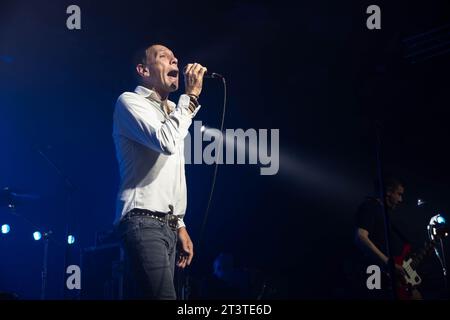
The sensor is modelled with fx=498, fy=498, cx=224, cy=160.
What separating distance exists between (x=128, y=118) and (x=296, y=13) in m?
4.36

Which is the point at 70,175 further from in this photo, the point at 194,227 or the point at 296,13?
the point at 296,13

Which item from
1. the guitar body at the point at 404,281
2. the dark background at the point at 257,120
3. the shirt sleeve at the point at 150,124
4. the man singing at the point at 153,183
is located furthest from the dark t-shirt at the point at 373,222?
the shirt sleeve at the point at 150,124

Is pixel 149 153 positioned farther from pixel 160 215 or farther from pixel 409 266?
pixel 409 266

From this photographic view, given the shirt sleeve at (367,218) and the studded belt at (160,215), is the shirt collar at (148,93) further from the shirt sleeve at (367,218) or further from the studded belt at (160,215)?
the shirt sleeve at (367,218)

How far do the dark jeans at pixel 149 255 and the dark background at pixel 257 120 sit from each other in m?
4.25

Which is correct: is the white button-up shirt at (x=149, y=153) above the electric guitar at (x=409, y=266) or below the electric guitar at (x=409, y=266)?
above

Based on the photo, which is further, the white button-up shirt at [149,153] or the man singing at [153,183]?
the white button-up shirt at [149,153]

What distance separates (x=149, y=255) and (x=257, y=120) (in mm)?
5125

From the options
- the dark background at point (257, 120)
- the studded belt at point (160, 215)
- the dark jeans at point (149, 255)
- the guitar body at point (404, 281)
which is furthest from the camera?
the dark background at point (257, 120)

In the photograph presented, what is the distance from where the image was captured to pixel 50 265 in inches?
279

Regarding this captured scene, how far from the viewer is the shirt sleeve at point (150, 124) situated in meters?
2.36

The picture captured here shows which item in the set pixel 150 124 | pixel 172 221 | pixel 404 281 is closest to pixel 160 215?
pixel 172 221

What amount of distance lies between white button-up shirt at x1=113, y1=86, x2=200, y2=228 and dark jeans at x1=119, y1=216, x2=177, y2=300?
0.09 metres
